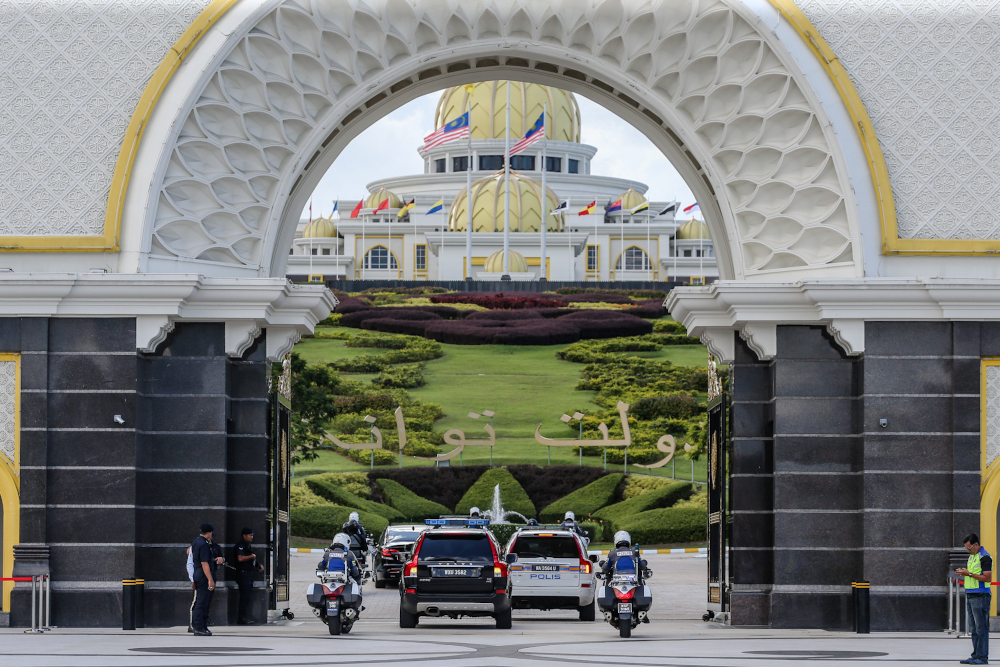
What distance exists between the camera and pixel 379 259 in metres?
84.7

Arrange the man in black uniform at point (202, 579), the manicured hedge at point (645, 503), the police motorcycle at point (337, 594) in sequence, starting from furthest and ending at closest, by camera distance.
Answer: the manicured hedge at point (645, 503) < the police motorcycle at point (337, 594) < the man in black uniform at point (202, 579)

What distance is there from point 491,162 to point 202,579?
237 ft

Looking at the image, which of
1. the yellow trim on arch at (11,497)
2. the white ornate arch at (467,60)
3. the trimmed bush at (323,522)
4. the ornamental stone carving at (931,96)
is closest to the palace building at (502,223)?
the trimmed bush at (323,522)

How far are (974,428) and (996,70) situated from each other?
4.64 metres

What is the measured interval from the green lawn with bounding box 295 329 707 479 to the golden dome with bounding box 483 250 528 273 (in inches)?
601

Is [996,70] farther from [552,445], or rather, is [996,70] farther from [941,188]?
[552,445]

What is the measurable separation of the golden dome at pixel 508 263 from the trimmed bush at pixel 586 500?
106ft

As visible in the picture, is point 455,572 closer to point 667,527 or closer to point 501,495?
point 667,527

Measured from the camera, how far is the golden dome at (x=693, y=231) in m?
86.9

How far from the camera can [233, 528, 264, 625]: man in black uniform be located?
1616 centimetres

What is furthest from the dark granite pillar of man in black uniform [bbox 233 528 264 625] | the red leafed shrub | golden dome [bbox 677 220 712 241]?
golden dome [bbox 677 220 712 241]

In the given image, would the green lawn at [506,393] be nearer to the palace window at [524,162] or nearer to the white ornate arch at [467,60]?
the white ornate arch at [467,60]

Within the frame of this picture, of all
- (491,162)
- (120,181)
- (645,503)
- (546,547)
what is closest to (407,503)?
(645,503)

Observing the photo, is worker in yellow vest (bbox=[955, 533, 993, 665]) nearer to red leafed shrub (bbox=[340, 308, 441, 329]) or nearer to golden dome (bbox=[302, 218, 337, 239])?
red leafed shrub (bbox=[340, 308, 441, 329])
